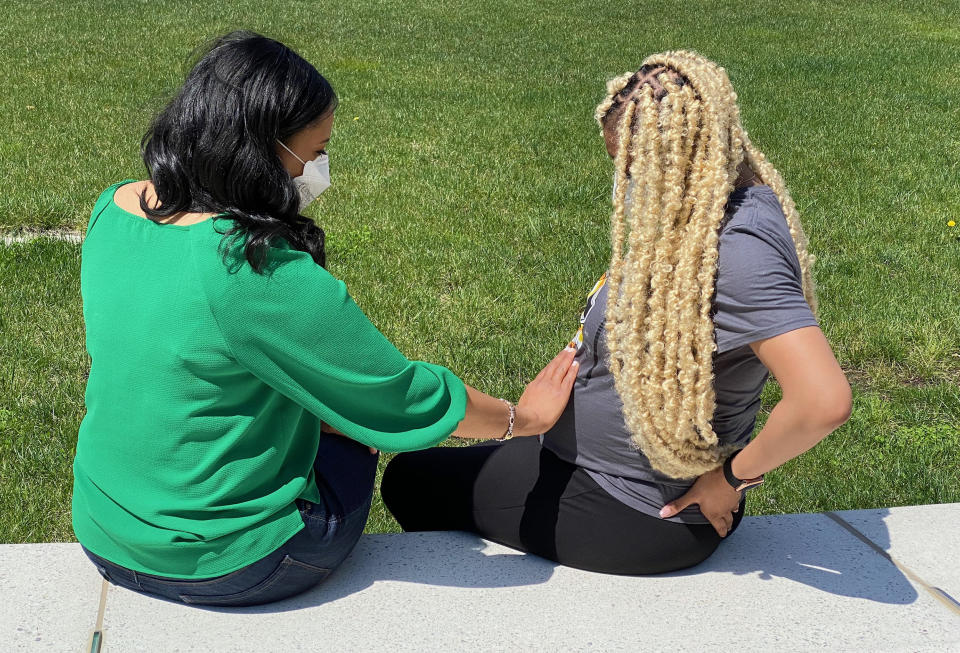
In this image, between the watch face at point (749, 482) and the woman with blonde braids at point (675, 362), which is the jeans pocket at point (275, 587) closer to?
the woman with blonde braids at point (675, 362)

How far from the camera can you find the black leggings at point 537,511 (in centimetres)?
249

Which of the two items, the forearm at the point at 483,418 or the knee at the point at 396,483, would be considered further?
the knee at the point at 396,483

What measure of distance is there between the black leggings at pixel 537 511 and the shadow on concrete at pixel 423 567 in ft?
0.20

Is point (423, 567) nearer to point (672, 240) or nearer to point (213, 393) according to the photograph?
point (213, 393)

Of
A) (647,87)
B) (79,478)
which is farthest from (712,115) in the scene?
(79,478)

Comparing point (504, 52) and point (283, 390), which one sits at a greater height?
point (283, 390)

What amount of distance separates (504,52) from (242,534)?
11.9 meters

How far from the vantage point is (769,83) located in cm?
1133

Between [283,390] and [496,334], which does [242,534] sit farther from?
[496,334]

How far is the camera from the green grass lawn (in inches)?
160

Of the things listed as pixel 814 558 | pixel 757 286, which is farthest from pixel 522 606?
pixel 757 286

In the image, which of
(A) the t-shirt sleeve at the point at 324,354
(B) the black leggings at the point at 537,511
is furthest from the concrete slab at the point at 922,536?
(A) the t-shirt sleeve at the point at 324,354

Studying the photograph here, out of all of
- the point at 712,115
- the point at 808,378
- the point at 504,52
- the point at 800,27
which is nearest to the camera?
the point at 808,378

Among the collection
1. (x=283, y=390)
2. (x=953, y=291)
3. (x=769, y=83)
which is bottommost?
(x=769, y=83)
